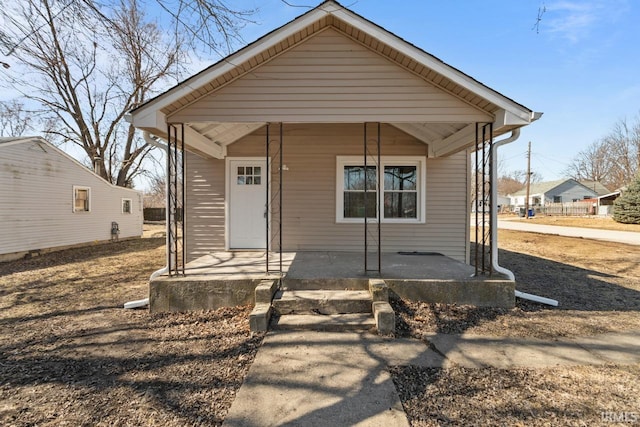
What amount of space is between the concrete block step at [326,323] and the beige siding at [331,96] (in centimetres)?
281

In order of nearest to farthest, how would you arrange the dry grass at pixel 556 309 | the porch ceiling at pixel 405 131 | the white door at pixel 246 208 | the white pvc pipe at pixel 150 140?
the dry grass at pixel 556 309, the white pvc pipe at pixel 150 140, the porch ceiling at pixel 405 131, the white door at pixel 246 208

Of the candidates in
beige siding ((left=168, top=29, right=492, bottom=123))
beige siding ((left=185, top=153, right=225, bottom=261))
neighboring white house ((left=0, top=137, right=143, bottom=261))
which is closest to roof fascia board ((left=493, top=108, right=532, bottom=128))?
beige siding ((left=168, top=29, right=492, bottom=123))

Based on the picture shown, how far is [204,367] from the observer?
3029 mm

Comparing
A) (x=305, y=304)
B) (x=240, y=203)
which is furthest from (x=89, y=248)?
(x=305, y=304)

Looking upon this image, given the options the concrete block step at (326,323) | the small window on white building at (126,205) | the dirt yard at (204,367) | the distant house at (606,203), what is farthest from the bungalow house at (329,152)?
the distant house at (606,203)

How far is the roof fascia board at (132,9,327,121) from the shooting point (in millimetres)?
4336

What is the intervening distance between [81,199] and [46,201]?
191 cm

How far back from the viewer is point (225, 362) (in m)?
3.12

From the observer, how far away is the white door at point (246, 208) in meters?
7.17

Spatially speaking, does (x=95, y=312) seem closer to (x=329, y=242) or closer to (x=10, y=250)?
(x=329, y=242)

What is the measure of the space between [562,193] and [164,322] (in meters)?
62.0

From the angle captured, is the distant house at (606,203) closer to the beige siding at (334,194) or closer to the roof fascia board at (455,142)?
the beige siding at (334,194)

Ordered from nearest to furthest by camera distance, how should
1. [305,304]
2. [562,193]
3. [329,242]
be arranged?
[305,304]
[329,242]
[562,193]

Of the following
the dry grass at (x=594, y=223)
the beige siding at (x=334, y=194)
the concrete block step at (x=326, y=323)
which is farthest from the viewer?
the dry grass at (x=594, y=223)
